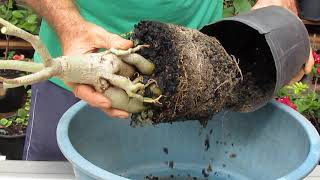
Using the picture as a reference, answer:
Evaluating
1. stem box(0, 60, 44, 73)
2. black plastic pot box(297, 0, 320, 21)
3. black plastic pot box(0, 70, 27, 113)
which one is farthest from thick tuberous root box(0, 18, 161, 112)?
black plastic pot box(297, 0, 320, 21)

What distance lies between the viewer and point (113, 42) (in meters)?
1.05

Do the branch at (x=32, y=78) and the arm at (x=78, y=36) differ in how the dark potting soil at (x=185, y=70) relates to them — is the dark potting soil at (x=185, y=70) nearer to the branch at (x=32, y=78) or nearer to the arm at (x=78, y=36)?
the arm at (x=78, y=36)

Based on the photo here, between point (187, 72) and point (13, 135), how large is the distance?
1528 mm

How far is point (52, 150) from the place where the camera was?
1.53m

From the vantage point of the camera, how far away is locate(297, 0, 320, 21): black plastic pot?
2.98 metres

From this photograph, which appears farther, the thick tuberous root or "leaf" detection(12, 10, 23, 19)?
"leaf" detection(12, 10, 23, 19)

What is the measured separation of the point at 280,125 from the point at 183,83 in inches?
11.3

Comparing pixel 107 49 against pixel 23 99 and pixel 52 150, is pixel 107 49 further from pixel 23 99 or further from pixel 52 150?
pixel 23 99

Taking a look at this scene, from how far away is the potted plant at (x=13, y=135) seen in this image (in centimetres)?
242

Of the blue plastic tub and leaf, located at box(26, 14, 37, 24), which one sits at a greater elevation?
the blue plastic tub

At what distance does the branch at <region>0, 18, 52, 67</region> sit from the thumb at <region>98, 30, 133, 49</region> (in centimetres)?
13

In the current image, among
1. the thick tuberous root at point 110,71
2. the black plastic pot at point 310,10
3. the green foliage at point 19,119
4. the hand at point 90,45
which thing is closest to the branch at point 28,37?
the thick tuberous root at point 110,71

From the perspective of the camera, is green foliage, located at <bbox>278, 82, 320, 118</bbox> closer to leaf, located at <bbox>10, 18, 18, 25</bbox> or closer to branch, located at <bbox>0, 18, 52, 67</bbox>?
leaf, located at <bbox>10, 18, 18, 25</bbox>

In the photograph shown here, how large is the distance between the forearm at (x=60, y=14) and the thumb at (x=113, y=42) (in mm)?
110
